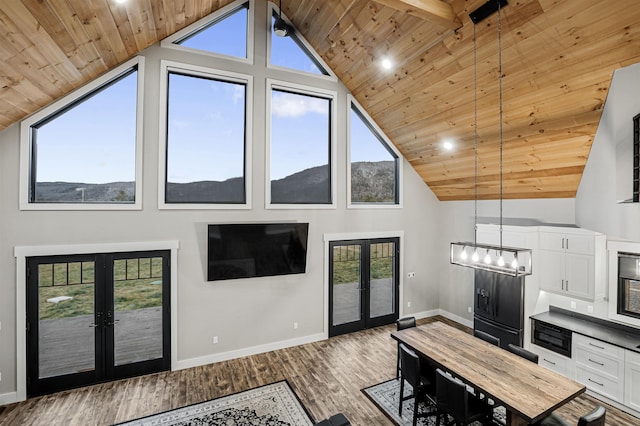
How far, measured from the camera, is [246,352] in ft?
17.6

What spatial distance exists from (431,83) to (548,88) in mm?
1487

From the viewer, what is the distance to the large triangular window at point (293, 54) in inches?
221

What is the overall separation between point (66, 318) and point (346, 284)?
4.55 metres

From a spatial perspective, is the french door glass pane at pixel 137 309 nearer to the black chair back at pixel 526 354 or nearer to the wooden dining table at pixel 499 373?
the wooden dining table at pixel 499 373

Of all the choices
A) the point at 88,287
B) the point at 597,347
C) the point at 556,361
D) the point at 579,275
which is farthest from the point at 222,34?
the point at 556,361

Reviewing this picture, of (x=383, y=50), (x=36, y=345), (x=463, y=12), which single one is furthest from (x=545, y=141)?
(x=36, y=345)

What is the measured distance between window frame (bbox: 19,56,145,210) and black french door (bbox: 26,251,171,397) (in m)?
0.70

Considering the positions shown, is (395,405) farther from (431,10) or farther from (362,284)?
(431,10)

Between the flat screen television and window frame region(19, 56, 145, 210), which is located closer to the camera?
window frame region(19, 56, 145, 210)

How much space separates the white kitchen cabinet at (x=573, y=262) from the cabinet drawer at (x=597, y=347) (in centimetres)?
60

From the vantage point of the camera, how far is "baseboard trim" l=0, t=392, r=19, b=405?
4023 mm

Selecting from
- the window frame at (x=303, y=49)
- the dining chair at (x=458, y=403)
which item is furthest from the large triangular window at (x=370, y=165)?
the dining chair at (x=458, y=403)

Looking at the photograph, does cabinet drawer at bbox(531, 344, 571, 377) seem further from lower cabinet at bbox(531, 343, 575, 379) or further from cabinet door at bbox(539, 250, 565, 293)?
cabinet door at bbox(539, 250, 565, 293)

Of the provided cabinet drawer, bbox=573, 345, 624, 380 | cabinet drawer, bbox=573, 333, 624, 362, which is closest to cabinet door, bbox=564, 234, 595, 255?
cabinet drawer, bbox=573, 333, 624, 362
